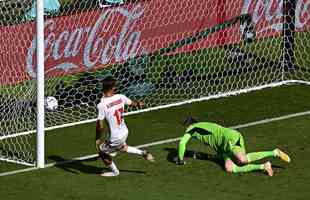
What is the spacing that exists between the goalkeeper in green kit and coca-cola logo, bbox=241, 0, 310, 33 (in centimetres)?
544

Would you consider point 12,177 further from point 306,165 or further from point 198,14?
point 198,14

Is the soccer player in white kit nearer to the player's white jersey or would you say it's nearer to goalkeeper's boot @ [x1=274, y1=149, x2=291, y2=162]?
the player's white jersey

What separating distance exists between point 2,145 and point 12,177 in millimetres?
1654

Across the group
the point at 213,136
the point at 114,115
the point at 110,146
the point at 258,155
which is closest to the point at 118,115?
the point at 114,115

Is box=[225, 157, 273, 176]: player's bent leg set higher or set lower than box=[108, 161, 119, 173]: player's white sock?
lower

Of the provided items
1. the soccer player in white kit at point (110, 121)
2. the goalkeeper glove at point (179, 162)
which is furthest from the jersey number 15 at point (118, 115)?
the goalkeeper glove at point (179, 162)

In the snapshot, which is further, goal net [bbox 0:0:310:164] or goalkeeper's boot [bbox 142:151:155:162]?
goal net [bbox 0:0:310:164]

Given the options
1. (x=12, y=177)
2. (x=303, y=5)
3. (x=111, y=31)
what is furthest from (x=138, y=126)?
(x=303, y=5)

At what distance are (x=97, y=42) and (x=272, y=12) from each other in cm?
365

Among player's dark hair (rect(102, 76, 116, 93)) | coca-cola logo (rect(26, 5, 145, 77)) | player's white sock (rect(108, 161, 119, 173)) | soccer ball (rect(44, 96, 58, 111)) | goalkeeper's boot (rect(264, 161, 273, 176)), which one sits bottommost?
goalkeeper's boot (rect(264, 161, 273, 176))

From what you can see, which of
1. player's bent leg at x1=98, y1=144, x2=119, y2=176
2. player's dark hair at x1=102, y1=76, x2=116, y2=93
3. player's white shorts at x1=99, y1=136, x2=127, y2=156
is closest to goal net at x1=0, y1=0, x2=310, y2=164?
player's bent leg at x1=98, y1=144, x2=119, y2=176

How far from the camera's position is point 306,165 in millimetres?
15062

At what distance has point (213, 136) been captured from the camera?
591 inches

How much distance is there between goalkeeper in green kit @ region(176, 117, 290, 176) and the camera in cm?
1472
